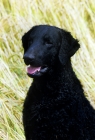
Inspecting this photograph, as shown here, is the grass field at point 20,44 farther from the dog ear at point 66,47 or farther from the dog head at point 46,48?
the dog ear at point 66,47

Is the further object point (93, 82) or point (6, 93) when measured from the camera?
point (93, 82)

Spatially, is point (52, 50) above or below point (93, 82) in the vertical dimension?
above

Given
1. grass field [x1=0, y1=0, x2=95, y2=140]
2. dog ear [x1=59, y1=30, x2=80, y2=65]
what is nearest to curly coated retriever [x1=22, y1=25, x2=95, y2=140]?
dog ear [x1=59, y1=30, x2=80, y2=65]

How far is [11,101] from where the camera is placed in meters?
5.55

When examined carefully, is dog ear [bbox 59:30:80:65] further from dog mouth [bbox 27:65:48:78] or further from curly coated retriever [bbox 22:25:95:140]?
dog mouth [bbox 27:65:48:78]

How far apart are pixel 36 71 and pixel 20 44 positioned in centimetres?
200

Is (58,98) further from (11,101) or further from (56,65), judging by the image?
(11,101)

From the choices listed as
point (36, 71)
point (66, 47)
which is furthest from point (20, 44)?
point (36, 71)

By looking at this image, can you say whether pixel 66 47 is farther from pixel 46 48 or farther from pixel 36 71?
pixel 36 71

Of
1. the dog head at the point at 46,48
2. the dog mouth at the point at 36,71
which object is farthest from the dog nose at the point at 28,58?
the dog mouth at the point at 36,71

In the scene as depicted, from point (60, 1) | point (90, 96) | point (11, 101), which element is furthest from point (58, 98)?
point (60, 1)

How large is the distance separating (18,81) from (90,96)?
3.27 ft

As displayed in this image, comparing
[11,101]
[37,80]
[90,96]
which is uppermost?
[37,80]

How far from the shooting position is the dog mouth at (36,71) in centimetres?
427
